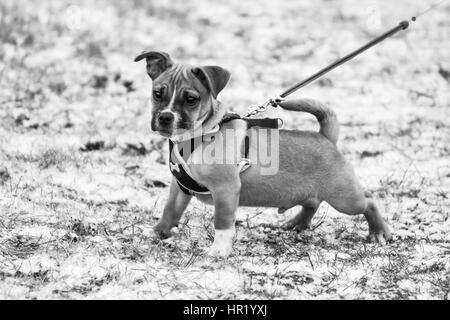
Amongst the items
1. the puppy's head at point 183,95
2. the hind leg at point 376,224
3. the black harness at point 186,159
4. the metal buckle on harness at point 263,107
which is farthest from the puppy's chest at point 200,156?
the hind leg at point 376,224

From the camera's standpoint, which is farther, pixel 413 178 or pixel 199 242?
pixel 413 178

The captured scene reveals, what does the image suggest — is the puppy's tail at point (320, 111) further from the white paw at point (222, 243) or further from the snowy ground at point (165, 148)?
the white paw at point (222, 243)

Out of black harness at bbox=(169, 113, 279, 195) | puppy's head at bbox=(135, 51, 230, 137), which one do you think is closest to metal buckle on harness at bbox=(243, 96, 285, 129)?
black harness at bbox=(169, 113, 279, 195)

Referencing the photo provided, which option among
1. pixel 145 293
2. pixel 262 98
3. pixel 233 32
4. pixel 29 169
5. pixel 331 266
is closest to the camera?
pixel 145 293

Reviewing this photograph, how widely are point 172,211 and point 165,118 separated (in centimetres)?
82

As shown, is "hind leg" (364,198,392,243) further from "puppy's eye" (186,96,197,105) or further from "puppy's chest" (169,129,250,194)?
"puppy's eye" (186,96,197,105)

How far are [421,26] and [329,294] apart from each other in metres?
8.62

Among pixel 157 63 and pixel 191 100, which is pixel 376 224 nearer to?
pixel 191 100

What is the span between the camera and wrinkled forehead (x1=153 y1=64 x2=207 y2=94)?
386 cm

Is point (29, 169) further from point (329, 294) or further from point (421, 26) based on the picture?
point (421, 26)

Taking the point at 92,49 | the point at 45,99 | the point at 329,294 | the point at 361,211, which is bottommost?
the point at 329,294

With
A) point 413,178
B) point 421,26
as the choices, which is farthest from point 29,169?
point 421,26

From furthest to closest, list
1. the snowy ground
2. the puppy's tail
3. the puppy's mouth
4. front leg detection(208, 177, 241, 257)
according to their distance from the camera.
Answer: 1. the puppy's tail
2. front leg detection(208, 177, 241, 257)
3. the puppy's mouth
4. the snowy ground

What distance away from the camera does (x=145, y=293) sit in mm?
3410
